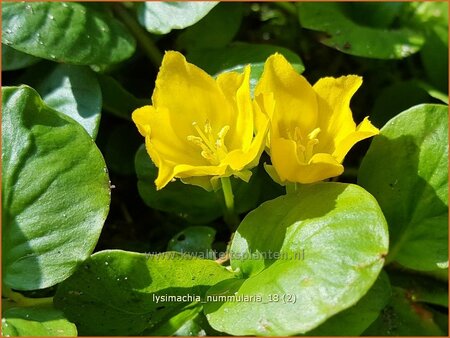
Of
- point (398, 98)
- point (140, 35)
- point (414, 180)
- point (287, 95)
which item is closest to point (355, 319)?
point (414, 180)

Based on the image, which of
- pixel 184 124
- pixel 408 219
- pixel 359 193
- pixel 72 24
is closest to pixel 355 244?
pixel 359 193

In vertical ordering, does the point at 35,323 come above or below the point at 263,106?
below

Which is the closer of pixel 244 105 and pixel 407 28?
pixel 244 105

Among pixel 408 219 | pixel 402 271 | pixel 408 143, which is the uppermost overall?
pixel 408 143

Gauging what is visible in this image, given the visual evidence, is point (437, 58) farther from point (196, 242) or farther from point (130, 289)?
point (130, 289)

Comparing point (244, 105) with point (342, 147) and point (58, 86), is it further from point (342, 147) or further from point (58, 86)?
point (58, 86)

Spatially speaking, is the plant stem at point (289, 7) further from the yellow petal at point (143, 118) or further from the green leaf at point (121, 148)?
the yellow petal at point (143, 118)
